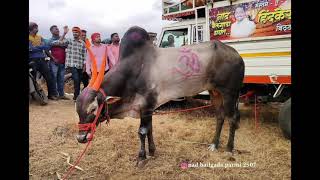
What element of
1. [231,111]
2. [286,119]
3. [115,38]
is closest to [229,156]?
[231,111]

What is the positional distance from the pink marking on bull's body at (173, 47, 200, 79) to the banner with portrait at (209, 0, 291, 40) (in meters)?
1.51

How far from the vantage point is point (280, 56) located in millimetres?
5699

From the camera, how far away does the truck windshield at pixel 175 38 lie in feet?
25.4

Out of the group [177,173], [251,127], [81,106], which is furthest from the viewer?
[251,127]

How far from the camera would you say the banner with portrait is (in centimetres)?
559

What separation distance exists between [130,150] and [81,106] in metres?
1.38

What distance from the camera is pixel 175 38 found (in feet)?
25.8

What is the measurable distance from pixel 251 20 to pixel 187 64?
1.75 m

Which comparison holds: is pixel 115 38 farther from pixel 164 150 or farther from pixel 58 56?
pixel 164 150

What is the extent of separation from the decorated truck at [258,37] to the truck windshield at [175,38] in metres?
0.47

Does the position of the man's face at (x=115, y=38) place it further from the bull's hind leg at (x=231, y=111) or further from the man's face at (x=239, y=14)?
the bull's hind leg at (x=231, y=111)

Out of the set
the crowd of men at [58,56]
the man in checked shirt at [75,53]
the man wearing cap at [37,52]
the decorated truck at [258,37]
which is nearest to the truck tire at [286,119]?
the decorated truck at [258,37]
